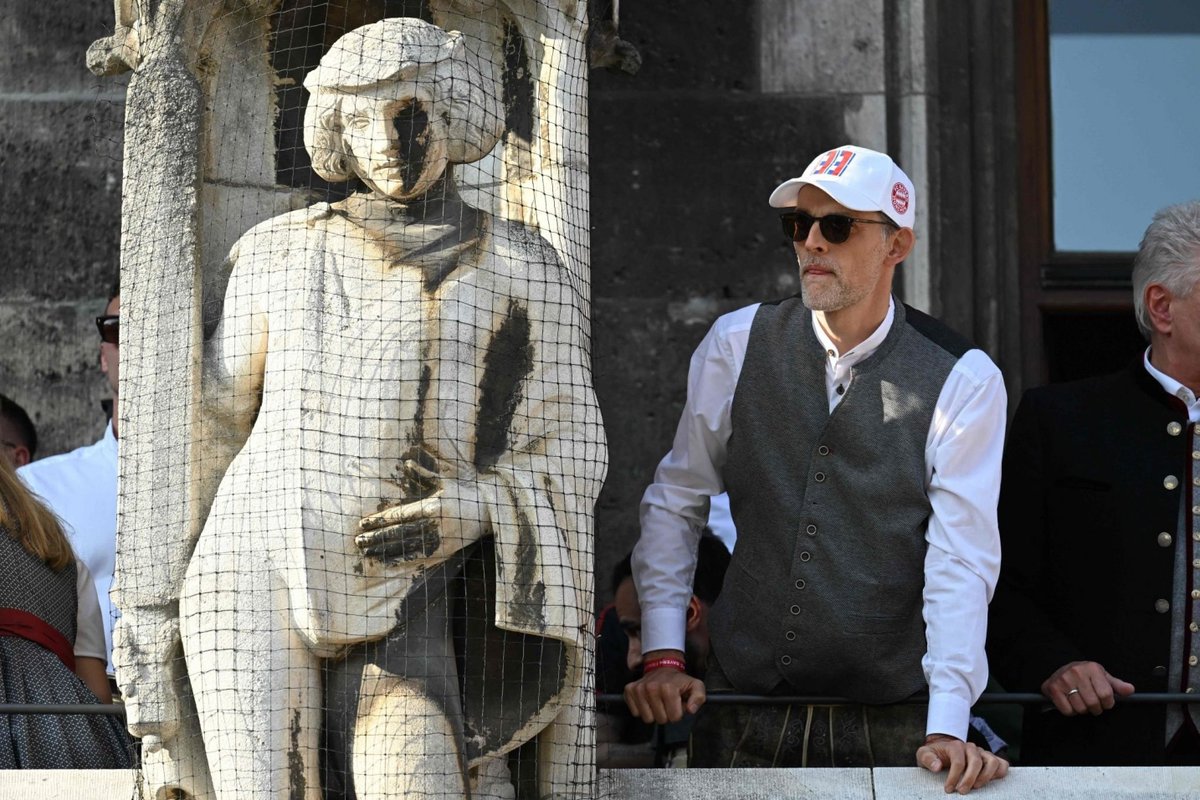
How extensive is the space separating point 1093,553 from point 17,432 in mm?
2654

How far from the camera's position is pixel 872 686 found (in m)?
4.61

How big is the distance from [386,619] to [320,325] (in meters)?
0.54

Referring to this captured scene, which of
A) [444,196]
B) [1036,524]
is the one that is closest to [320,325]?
[444,196]

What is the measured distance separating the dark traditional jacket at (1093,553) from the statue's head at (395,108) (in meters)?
1.43

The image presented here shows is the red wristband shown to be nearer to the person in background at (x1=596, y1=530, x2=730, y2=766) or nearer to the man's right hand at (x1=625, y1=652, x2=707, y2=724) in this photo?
the man's right hand at (x1=625, y1=652, x2=707, y2=724)

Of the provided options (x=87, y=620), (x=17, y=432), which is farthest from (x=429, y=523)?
(x=17, y=432)

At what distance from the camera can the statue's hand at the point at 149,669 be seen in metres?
4.29

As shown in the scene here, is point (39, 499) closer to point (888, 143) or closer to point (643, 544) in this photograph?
point (643, 544)

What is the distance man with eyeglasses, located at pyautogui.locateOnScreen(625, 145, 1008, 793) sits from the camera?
4566mm

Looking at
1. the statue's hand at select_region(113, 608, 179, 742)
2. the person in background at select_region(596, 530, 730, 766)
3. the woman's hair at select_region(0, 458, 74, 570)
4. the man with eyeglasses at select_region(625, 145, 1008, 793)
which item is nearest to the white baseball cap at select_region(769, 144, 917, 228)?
the man with eyeglasses at select_region(625, 145, 1008, 793)

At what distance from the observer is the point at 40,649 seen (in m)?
4.80

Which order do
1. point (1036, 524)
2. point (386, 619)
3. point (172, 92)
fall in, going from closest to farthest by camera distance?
point (386, 619), point (172, 92), point (1036, 524)

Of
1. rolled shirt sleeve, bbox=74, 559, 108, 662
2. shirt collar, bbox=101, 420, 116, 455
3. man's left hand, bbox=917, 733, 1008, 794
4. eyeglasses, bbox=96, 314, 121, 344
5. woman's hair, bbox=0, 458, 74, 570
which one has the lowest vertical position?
man's left hand, bbox=917, 733, 1008, 794

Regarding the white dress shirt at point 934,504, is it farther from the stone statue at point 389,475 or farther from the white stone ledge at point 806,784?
the stone statue at point 389,475
